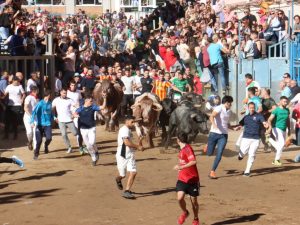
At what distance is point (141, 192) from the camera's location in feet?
51.8

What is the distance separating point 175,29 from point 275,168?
16.7 metres

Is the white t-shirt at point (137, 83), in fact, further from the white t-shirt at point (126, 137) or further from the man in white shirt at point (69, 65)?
the white t-shirt at point (126, 137)

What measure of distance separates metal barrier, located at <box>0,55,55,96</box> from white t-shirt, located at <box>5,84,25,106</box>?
2.34 metres

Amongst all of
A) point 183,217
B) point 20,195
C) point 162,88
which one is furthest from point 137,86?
point 183,217

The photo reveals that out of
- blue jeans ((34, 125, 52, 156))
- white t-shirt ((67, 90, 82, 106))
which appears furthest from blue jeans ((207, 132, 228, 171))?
white t-shirt ((67, 90, 82, 106))

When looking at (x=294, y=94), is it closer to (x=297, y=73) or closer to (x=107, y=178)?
(x=297, y=73)

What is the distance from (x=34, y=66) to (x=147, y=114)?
7.10 meters

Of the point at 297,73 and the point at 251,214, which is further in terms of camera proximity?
the point at 297,73

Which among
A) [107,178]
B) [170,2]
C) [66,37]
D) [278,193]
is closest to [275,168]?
[278,193]

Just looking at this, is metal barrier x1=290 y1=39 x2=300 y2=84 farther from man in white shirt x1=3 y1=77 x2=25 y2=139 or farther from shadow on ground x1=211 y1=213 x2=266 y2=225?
shadow on ground x1=211 y1=213 x2=266 y2=225

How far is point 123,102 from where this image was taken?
26797mm

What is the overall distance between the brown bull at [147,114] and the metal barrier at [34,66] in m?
6.22

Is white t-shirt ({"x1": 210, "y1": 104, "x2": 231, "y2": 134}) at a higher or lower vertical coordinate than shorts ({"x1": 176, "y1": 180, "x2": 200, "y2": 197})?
higher

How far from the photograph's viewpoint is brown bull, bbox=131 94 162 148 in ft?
71.2
